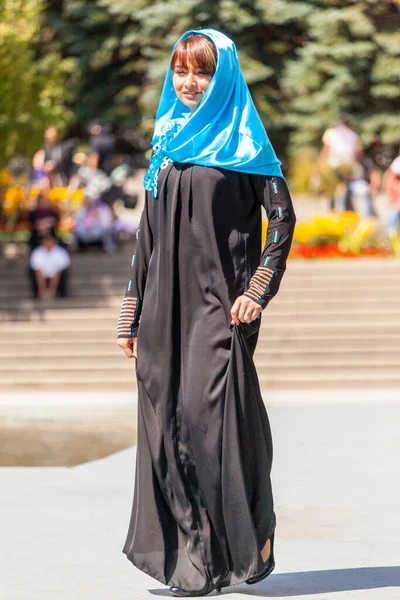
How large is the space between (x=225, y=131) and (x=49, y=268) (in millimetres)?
11015

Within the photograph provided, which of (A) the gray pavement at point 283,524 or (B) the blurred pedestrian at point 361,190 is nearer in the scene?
(A) the gray pavement at point 283,524

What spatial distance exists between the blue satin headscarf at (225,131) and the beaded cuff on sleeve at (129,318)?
1.77 ft

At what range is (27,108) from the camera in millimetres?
19422

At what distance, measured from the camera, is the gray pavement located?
16.6ft

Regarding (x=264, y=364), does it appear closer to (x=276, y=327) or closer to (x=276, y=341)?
(x=276, y=341)

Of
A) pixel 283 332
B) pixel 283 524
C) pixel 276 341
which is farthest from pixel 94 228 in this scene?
pixel 283 524

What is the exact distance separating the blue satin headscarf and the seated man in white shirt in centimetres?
1082

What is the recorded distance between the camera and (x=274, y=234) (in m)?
4.87

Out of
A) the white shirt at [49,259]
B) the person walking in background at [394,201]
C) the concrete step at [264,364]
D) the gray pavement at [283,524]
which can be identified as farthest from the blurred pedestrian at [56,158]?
the gray pavement at [283,524]

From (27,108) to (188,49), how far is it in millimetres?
14837

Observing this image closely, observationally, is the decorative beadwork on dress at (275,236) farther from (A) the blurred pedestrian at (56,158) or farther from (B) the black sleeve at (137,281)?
(A) the blurred pedestrian at (56,158)

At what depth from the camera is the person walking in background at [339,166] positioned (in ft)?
63.5

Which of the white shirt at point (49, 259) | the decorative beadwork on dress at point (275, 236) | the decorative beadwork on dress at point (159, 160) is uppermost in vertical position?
the decorative beadwork on dress at point (159, 160)

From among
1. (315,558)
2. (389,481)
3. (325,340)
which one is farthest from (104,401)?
(315,558)
